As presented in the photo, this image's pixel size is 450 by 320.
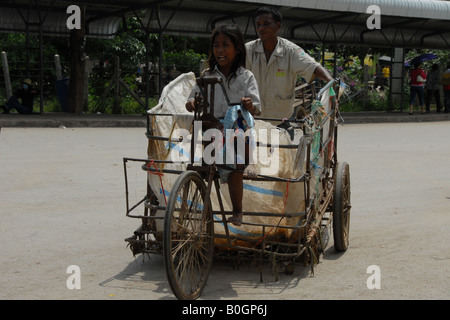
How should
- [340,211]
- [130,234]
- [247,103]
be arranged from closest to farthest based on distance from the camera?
[247,103] < [340,211] < [130,234]

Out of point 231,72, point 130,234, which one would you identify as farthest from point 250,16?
point 231,72

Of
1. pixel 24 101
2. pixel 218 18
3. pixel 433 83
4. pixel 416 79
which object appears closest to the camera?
pixel 24 101

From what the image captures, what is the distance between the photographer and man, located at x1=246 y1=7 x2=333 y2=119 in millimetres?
5820

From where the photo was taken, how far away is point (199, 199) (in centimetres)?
459

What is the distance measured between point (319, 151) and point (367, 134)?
38.6 feet

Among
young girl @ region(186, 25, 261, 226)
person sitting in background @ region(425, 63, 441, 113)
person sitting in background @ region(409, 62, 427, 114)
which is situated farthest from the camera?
person sitting in background @ region(425, 63, 441, 113)

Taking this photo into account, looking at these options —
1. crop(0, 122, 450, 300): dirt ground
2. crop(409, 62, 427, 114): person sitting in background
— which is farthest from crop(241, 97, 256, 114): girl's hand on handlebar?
crop(409, 62, 427, 114): person sitting in background

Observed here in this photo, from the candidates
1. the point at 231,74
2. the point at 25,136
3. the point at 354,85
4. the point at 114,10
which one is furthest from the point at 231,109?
the point at 354,85

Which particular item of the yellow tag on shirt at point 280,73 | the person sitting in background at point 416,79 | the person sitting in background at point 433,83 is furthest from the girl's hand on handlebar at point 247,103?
the person sitting in background at point 433,83

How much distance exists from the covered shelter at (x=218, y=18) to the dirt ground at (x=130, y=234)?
7172 millimetres

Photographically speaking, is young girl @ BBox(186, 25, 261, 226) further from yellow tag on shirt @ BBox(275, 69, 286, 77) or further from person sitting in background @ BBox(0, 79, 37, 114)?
person sitting in background @ BBox(0, 79, 37, 114)

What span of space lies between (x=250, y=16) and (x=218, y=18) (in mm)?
905

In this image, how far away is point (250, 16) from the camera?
2017 cm

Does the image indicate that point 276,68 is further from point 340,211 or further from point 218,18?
point 218,18
